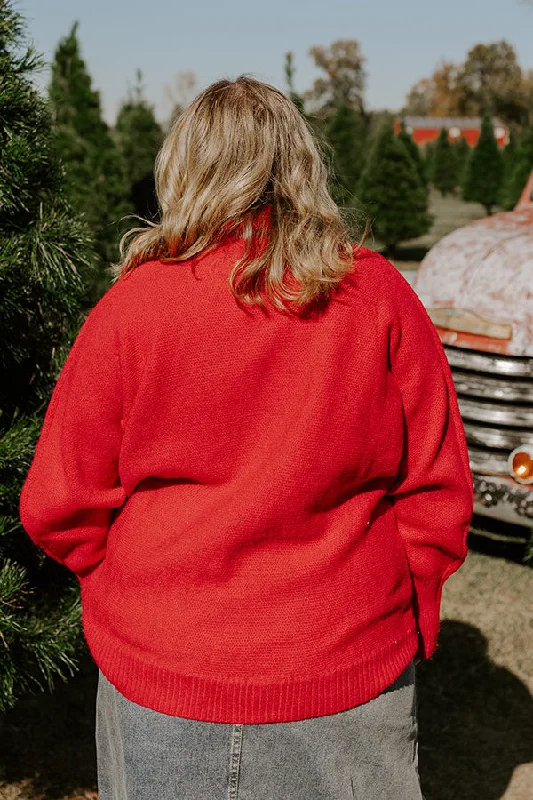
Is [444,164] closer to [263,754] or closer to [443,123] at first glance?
[443,123]

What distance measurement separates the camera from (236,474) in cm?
161

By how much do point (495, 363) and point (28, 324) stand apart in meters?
2.48

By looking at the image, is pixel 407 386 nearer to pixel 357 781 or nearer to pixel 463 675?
pixel 357 781

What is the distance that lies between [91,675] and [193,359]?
276cm

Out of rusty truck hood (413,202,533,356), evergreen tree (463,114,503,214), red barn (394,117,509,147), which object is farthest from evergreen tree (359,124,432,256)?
red barn (394,117,509,147)

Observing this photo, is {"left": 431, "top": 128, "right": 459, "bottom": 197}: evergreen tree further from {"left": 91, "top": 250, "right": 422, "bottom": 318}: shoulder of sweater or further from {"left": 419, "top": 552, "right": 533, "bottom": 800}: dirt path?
{"left": 91, "top": 250, "right": 422, "bottom": 318}: shoulder of sweater

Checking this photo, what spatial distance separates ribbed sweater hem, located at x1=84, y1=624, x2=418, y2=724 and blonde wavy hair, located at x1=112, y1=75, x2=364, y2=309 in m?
0.70

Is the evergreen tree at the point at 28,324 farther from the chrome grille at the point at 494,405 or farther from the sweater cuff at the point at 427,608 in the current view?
the chrome grille at the point at 494,405

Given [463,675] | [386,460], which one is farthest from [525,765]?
[386,460]

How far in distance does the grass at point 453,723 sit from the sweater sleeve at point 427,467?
1622 millimetres

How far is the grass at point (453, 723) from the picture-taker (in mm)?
3193

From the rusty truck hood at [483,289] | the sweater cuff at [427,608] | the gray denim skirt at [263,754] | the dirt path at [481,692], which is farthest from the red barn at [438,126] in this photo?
the gray denim skirt at [263,754]

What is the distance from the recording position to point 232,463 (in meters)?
1.62

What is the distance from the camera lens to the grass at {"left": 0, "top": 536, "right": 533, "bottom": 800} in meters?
3.19
